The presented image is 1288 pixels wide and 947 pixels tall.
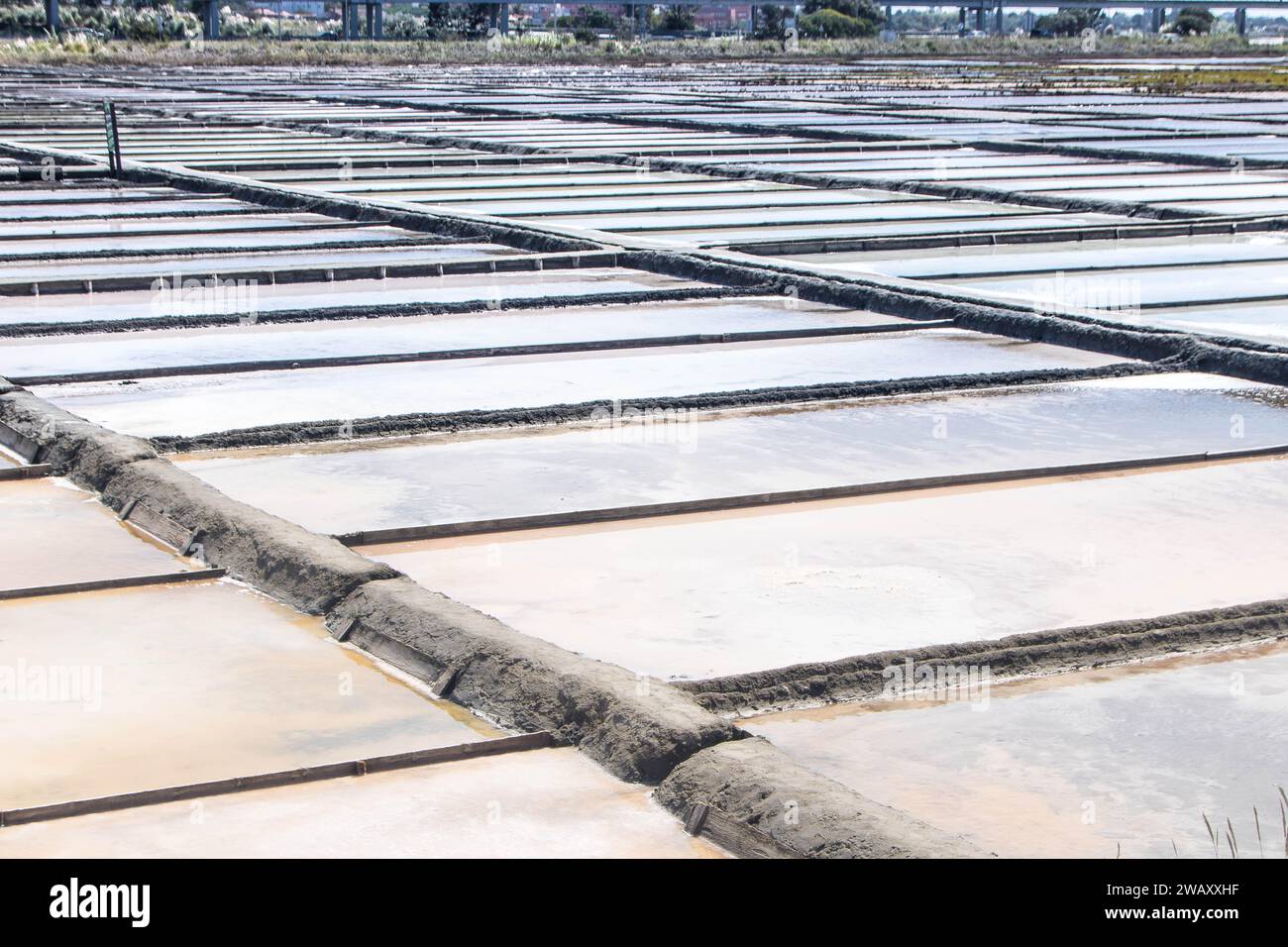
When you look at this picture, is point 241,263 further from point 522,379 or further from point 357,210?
point 522,379

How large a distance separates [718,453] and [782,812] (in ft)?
10.1

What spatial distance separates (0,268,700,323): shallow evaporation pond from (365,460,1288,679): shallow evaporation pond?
179 inches

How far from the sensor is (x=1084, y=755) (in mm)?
3656

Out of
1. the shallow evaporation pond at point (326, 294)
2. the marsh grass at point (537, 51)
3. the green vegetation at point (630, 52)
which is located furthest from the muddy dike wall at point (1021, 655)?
the marsh grass at point (537, 51)

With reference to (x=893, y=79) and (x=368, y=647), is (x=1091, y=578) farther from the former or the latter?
(x=893, y=79)

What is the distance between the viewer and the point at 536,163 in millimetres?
19156

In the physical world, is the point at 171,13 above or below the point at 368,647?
above

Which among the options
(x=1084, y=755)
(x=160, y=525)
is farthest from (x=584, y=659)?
(x=160, y=525)

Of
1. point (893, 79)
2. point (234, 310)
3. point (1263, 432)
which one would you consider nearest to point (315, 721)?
point (1263, 432)

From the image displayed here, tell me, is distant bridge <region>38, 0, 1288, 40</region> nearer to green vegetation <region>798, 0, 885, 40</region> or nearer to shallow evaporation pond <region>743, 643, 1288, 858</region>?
green vegetation <region>798, 0, 885, 40</region>

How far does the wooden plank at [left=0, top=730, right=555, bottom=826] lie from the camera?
336 centimetres

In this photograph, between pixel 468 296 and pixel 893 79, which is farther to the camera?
pixel 893 79
